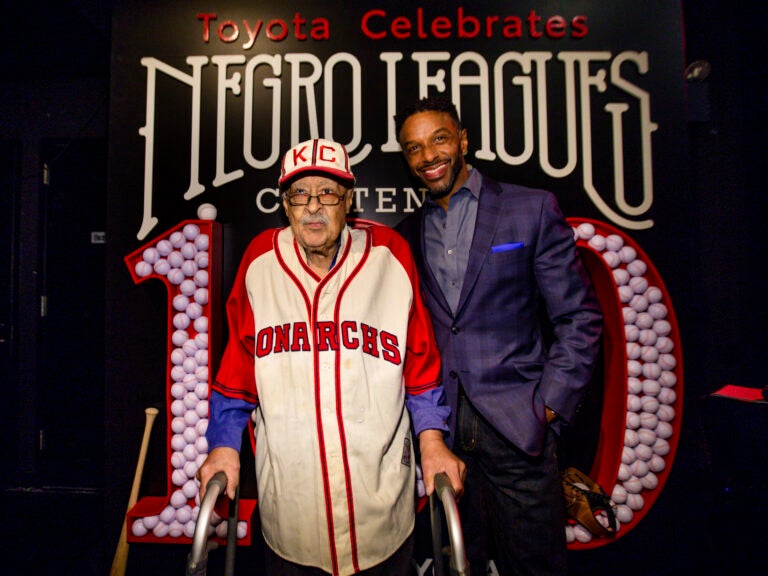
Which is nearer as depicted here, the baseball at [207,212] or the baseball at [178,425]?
the baseball at [178,425]

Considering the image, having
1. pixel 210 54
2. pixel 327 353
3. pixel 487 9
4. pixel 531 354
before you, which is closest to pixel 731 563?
pixel 531 354

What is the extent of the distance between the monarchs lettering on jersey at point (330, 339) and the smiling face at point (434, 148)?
0.80 meters

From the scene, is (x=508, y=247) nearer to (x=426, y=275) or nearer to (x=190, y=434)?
(x=426, y=275)

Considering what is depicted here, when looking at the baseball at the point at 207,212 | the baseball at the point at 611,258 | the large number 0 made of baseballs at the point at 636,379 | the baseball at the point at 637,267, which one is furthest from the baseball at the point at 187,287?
the baseball at the point at 637,267

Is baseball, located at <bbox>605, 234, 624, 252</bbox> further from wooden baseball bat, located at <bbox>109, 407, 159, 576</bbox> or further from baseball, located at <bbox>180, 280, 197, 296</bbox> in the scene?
wooden baseball bat, located at <bbox>109, 407, 159, 576</bbox>

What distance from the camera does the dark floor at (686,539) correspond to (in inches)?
90.2

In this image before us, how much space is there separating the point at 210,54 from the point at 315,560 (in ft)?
9.19

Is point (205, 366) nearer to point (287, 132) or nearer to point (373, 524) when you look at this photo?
point (373, 524)

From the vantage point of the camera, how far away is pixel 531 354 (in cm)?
185

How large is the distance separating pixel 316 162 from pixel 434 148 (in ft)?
2.01

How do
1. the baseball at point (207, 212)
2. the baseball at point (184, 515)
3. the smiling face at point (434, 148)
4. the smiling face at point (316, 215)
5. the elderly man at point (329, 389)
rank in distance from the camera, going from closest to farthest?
the elderly man at point (329, 389) < the smiling face at point (316, 215) < the smiling face at point (434, 148) < the baseball at point (184, 515) < the baseball at point (207, 212)

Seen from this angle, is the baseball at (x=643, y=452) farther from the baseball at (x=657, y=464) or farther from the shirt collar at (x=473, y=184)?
the shirt collar at (x=473, y=184)

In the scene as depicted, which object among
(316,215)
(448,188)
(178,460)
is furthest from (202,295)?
(448,188)

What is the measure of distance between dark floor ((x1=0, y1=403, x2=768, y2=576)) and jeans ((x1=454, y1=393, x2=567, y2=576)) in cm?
94
